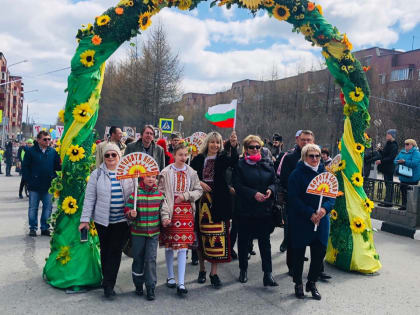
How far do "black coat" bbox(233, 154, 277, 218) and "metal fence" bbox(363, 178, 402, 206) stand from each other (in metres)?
6.57

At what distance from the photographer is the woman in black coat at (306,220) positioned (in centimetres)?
500

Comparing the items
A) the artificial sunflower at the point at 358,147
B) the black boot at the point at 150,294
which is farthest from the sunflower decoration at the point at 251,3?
the black boot at the point at 150,294

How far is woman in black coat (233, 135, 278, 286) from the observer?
5.41m

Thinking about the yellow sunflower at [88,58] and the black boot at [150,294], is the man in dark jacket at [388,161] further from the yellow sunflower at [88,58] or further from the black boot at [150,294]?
the yellow sunflower at [88,58]

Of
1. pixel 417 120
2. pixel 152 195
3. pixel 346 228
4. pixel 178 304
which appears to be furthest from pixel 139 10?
pixel 417 120

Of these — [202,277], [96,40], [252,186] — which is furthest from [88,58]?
[202,277]

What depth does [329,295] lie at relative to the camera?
5215 mm

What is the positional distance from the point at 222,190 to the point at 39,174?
4212 mm

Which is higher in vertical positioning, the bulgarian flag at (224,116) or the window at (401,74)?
the window at (401,74)

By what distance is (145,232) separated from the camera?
189 inches

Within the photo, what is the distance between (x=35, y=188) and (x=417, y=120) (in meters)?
25.9

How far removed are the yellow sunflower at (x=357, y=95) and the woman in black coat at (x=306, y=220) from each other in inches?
79.6

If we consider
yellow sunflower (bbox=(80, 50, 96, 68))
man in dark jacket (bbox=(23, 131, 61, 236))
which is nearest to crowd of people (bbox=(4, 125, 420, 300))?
yellow sunflower (bbox=(80, 50, 96, 68))

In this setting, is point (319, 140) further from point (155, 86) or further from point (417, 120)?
point (155, 86)
